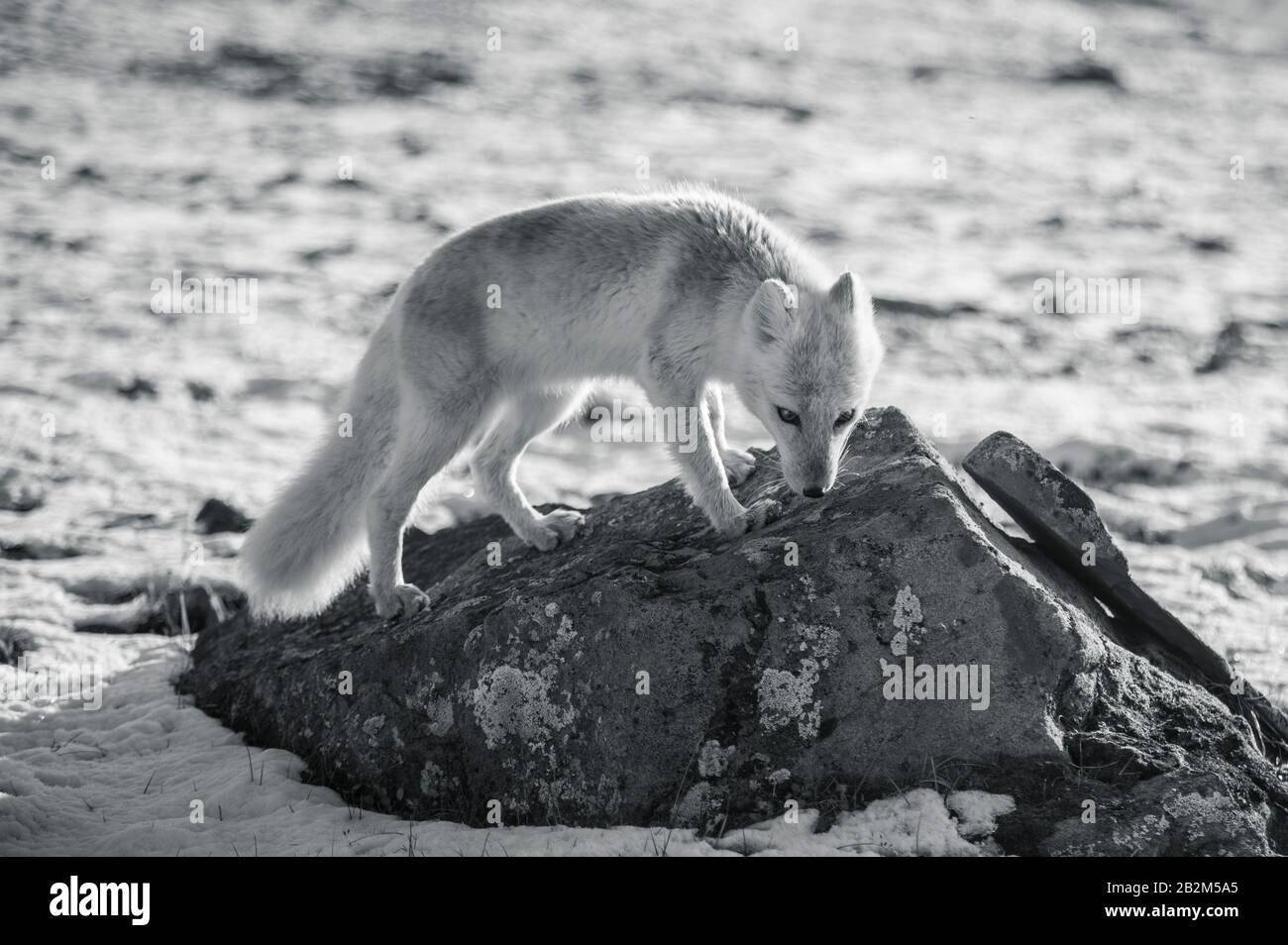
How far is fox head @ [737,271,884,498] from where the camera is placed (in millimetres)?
4469

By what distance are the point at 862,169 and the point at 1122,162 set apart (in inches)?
164

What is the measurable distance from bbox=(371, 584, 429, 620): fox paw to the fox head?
1660mm

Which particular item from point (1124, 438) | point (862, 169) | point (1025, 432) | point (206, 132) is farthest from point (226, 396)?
point (862, 169)

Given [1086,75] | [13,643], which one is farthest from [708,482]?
[1086,75]

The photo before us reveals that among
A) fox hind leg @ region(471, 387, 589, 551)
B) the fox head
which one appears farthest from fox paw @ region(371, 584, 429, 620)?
the fox head

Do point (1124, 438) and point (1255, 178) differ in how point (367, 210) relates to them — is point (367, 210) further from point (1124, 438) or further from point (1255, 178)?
point (1255, 178)

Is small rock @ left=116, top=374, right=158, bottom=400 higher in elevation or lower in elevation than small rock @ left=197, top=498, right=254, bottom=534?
higher

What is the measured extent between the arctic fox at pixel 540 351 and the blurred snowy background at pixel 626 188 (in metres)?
1.41

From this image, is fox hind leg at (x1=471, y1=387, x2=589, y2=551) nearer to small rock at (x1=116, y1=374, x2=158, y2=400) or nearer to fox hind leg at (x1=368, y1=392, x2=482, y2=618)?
fox hind leg at (x1=368, y1=392, x2=482, y2=618)

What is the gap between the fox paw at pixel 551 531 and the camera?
5355mm

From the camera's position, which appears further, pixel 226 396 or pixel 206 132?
pixel 206 132

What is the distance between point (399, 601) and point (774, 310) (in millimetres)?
2008

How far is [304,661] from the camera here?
16.3 ft

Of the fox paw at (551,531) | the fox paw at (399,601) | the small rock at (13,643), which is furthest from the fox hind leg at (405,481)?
the small rock at (13,643)
